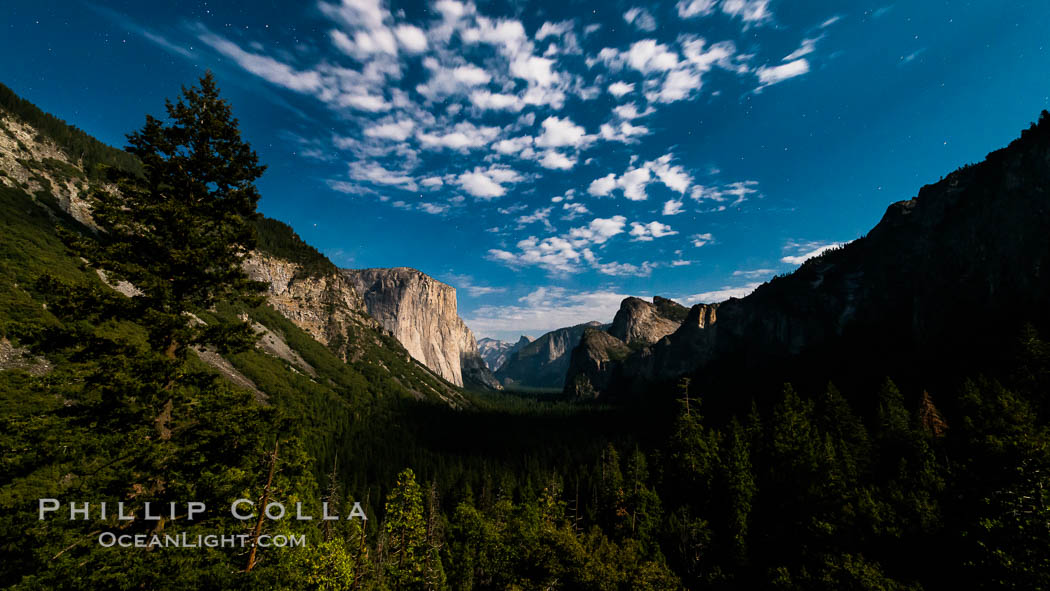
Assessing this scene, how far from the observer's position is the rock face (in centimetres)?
7275

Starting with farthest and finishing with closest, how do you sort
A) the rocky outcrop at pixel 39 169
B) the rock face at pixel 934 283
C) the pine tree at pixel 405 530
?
the rocky outcrop at pixel 39 169, the rock face at pixel 934 283, the pine tree at pixel 405 530

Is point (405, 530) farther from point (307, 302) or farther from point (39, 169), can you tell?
point (307, 302)

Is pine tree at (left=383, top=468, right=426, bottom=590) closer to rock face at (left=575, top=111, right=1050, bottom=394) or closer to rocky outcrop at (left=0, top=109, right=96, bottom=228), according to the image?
rock face at (left=575, top=111, right=1050, bottom=394)

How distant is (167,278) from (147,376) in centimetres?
262

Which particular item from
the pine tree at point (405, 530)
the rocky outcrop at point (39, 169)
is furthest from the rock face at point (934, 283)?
the rocky outcrop at point (39, 169)

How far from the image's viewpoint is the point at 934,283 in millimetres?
97062

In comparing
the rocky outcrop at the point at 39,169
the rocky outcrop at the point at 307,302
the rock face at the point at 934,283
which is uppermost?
the rocky outcrop at the point at 39,169

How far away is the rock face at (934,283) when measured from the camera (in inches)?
2864

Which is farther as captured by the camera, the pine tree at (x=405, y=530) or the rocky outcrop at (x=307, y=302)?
the rocky outcrop at (x=307, y=302)

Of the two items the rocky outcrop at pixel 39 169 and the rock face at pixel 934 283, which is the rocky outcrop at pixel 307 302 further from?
the rock face at pixel 934 283

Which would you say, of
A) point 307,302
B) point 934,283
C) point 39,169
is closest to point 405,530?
point 934,283

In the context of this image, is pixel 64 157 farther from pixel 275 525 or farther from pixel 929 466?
pixel 929 466

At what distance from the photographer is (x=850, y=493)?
90.8 ft

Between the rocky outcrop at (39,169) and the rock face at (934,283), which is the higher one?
the rocky outcrop at (39,169)
